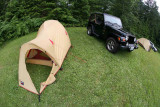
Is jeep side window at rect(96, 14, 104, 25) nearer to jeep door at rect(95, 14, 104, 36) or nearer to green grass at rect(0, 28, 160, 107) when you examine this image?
jeep door at rect(95, 14, 104, 36)

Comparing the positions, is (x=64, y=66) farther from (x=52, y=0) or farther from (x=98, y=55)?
(x=52, y=0)

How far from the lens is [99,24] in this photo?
5492mm

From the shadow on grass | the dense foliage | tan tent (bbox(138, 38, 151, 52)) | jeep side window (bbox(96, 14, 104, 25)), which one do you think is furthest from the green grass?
tan tent (bbox(138, 38, 151, 52))

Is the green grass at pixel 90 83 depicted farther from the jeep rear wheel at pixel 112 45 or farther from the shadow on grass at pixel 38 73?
the jeep rear wheel at pixel 112 45

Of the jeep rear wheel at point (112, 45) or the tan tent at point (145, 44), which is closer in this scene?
the jeep rear wheel at point (112, 45)

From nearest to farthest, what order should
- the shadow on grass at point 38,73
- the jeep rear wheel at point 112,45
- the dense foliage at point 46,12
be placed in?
the shadow on grass at point 38,73, the jeep rear wheel at point 112,45, the dense foliage at point 46,12

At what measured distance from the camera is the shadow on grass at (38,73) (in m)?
3.38

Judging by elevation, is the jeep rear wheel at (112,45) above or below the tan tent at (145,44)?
above

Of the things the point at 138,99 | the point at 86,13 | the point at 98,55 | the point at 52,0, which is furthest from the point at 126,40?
the point at 52,0

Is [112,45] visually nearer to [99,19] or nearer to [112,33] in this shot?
[112,33]

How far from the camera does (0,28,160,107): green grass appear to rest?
2898mm

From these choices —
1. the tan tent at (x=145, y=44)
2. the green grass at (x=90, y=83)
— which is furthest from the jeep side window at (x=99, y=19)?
the tan tent at (x=145, y=44)

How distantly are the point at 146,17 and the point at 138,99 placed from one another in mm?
24891

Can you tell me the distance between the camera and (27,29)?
731 cm
